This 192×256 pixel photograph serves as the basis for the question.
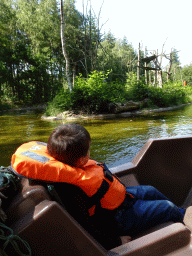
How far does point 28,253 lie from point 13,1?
104 feet

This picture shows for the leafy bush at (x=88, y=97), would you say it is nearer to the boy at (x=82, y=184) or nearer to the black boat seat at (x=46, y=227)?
the boy at (x=82, y=184)

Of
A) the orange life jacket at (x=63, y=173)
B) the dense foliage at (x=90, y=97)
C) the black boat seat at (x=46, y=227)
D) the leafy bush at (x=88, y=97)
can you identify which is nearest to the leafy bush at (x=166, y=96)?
the dense foliage at (x=90, y=97)

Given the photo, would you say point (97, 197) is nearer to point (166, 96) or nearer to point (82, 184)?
point (82, 184)

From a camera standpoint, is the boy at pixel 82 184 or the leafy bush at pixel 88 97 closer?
the boy at pixel 82 184

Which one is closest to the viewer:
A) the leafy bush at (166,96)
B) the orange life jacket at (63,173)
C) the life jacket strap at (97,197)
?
the orange life jacket at (63,173)

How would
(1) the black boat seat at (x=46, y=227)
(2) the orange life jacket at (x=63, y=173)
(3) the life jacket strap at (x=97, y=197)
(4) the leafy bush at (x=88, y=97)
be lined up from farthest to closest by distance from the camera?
(4) the leafy bush at (x=88, y=97) < (3) the life jacket strap at (x=97, y=197) < (2) the orange life jacket at (x=63, y=173) < (1) the black boat seat at (x=46, y=227)

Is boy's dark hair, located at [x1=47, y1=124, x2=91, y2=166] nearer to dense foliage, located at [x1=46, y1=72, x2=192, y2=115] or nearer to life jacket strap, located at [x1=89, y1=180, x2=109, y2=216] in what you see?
life jacket strap, located at [x1=89, y1=180, x2=109, y2=216]

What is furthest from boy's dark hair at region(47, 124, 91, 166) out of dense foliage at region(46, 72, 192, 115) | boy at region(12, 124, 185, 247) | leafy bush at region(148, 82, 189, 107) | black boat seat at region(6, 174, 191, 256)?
leafy bush at region(148, 82, 189, 107)

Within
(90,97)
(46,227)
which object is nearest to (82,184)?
(46,227)

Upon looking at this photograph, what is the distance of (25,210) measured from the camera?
0.92m

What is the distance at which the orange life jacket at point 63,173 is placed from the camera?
3.22 ft

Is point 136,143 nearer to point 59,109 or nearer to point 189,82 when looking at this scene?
point 59,109

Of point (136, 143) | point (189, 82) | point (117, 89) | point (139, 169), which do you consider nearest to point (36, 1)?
point (117, 89)

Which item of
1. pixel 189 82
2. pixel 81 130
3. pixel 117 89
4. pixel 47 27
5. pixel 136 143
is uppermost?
pixel 47 27
